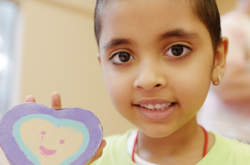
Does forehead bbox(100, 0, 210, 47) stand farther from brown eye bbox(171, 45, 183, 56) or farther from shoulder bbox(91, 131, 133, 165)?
shoulder bbox(91, 131, 133, 165)

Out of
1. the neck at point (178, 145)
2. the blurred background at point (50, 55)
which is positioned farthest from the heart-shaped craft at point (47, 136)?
the blurred background at point (50, 55)

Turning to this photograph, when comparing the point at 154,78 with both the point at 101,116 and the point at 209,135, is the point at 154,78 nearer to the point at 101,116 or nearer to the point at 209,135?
the point at 209,135

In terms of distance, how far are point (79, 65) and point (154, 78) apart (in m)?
1.91

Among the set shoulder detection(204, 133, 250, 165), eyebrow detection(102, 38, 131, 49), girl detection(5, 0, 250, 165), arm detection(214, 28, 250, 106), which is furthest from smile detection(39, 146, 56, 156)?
arm detection(214, 28, 250, 106)

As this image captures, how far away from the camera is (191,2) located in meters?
0.58

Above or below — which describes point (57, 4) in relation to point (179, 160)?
above

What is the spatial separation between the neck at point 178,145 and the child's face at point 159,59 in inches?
4.7

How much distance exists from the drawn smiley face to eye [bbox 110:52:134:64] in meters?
0.23

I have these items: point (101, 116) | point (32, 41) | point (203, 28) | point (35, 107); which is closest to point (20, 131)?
point (35, 107)

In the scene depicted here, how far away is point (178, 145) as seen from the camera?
0.70 meters

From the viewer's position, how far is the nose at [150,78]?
1.75 feet

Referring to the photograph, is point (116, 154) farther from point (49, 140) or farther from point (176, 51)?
point (176, 51)

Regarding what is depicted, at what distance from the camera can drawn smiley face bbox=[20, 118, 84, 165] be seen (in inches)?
21.7

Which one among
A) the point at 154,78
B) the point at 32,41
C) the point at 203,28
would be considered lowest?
the point at 154,78
